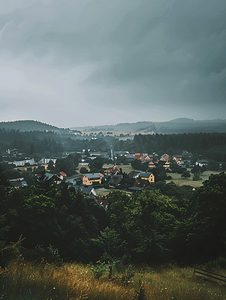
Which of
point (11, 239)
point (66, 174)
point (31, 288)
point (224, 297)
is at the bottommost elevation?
point (66, 174)

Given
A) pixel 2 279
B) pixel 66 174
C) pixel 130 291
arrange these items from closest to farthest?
pixel 2 279, pixel 130 291, pixel 66 174

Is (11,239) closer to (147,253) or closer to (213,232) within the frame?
(147,253)

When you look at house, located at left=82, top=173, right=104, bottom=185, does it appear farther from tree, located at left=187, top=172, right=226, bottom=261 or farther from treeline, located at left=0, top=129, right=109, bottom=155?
treeline, located at left=0, top=129, right=109, bottom=155

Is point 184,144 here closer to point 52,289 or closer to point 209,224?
point 209,224

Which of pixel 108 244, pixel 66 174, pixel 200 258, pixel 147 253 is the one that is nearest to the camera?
pixel 200 258

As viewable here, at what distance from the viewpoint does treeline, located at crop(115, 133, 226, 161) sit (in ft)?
319

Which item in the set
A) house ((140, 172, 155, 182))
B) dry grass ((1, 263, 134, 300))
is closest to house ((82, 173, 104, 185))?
house ((140, 172, 155, 182))

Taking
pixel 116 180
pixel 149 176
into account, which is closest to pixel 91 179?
pixel 116 180

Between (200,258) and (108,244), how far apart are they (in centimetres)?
683

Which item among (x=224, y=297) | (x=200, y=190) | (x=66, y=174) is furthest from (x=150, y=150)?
(x=224, y=297)

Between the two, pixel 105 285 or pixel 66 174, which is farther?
pixel 66 174

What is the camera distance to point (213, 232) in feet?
40.7

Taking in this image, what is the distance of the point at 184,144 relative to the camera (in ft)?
414

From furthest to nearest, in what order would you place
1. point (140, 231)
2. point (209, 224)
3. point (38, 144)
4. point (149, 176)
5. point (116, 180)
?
point (38, 144) → point (149, 176) → point (116, 180) → point (140, 231) → point (209, 224)
